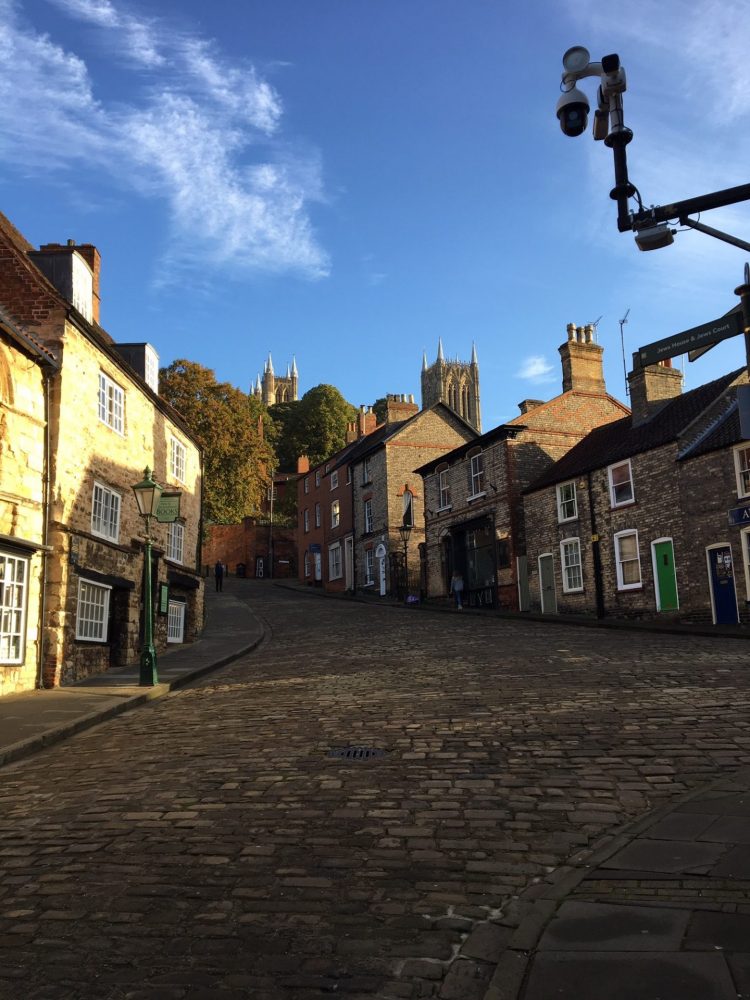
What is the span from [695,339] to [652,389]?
78.3 feet

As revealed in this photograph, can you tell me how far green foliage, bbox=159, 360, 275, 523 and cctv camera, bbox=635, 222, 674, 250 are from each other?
35.0 meters

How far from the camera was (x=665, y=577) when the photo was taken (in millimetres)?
25719

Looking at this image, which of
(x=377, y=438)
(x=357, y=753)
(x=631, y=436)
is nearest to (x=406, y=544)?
(x=377, y=438)

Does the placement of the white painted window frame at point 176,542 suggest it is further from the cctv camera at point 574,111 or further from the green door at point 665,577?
the cctv camera at point 574,111

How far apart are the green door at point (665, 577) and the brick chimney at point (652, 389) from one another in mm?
5787

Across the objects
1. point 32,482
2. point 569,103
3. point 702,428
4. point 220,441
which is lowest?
point 32,482

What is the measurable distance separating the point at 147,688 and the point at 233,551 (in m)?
50.4

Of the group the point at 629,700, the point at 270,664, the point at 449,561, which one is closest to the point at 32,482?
the point at 270,664

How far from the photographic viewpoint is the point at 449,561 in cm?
3781

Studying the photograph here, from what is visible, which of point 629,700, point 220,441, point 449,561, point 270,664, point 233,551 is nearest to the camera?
point 629,700

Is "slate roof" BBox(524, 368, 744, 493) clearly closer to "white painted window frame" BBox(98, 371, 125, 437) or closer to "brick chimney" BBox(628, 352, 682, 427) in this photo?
"brick chimney" BBox(628, 352, 682, 427)

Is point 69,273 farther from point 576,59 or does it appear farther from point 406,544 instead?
point 406,544

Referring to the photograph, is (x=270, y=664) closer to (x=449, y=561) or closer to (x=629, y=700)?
(x=629, y=700)

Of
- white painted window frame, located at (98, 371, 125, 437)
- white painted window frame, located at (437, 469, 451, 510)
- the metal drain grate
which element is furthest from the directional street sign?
white painted window frame, located at (437, 469, 451, 510)
